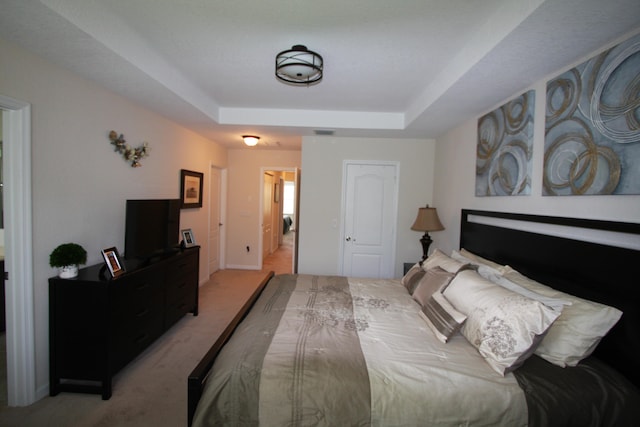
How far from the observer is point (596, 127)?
4.93ft

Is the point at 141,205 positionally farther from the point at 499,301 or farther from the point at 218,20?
the point at 499,301

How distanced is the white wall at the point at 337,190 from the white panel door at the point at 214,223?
1784 millimetres

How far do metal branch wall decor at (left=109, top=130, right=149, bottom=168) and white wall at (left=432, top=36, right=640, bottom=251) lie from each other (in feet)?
11.2

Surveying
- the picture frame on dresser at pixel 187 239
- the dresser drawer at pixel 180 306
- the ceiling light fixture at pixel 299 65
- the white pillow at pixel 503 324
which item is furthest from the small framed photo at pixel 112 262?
the white pillow at pixel 503 324

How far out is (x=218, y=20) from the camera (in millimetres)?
1697

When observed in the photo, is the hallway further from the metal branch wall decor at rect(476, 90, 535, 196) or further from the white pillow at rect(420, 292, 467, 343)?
the white pillow at rect(420, 292, 467, 343)

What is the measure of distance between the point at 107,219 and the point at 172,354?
1369 millimetres

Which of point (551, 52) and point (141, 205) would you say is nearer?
point (551, 52)

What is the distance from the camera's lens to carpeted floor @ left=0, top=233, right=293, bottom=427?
1777 millimetres

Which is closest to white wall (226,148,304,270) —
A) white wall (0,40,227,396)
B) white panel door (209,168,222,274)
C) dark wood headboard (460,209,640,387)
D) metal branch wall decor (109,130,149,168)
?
white panel door (209,168,222,274)

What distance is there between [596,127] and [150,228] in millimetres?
3487

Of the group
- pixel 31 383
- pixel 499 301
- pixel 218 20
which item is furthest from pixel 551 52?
pixel 31 383

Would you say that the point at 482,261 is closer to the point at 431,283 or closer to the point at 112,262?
the point at 431,283

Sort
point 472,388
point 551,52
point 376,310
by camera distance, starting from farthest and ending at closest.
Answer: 1. point 376,310
2. point 551,52
3. point 472,388
